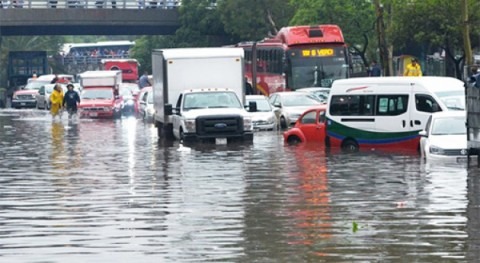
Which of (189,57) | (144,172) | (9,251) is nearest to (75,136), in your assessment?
(189,57)

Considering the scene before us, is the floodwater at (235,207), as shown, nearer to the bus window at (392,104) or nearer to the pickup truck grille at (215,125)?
the bus window at (392,104)

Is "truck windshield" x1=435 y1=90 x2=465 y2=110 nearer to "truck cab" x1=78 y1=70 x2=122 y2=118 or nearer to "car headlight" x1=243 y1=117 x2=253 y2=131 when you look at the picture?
"car headlight" x1=243 y1=117 x2=253 y2=131

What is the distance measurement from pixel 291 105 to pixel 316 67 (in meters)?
9.29

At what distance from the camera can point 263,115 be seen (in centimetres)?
4978

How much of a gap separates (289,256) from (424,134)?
16.0 meters

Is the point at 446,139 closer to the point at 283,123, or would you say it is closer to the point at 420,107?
the point at 420,107

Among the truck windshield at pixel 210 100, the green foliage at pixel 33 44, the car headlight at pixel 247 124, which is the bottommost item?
the car headlight at pixel 247 124

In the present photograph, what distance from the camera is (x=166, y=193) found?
24.7 m

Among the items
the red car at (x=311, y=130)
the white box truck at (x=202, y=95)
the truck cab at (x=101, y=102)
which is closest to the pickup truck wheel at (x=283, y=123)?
the white box truck at (x=202, y=95)

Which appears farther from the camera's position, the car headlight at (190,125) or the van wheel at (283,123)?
the van wheel at (283,123)

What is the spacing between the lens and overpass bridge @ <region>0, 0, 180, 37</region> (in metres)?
94.6

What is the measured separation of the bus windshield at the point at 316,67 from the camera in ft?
199

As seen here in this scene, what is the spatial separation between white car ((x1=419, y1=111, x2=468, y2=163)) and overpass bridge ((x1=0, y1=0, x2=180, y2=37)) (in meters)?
64.4

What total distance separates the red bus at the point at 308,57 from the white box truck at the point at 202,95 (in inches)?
578
